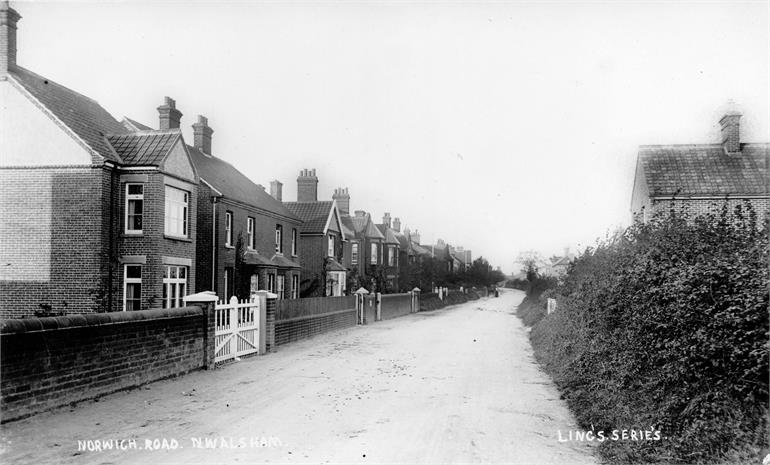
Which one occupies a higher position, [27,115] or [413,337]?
[27,115]

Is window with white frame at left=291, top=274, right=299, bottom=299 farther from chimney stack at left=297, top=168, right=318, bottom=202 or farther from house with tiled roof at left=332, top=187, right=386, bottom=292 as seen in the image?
house with tiled roof at left=332, top=187, right=386, bottom=292

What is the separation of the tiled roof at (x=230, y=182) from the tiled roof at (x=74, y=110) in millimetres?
4153

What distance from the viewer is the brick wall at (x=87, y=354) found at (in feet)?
22.9

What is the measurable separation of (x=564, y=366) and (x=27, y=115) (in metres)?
16.6

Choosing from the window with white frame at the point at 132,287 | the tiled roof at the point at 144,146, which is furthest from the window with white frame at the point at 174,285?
the tiled roof at the point at 144,146

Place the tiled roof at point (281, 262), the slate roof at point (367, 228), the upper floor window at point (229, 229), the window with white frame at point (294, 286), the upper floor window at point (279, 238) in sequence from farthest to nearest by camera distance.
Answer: the slate roof at point (367, 228) < the window with white frame at point (294, 286) < the upper floor window at point (279, 238) < the tiled roof at point (281, 262) < the upper floor window at point (229, 229)

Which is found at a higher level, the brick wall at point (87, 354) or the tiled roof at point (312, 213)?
the tiled roof at point (312, 213)

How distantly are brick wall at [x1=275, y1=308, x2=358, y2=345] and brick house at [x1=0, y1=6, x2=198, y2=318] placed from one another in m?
4.28

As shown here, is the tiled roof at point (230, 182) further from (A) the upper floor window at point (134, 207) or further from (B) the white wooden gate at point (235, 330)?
(B) the white wooden gate at point (235, 330)

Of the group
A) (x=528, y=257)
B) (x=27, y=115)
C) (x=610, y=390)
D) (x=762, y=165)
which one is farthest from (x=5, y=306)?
(x=528, y=257)

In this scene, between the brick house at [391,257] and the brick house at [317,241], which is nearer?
the brick house at [317,241]

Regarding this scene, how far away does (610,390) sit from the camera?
741cm

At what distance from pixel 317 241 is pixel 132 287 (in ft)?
62.2

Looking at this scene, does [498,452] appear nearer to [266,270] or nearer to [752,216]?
[752,216]
